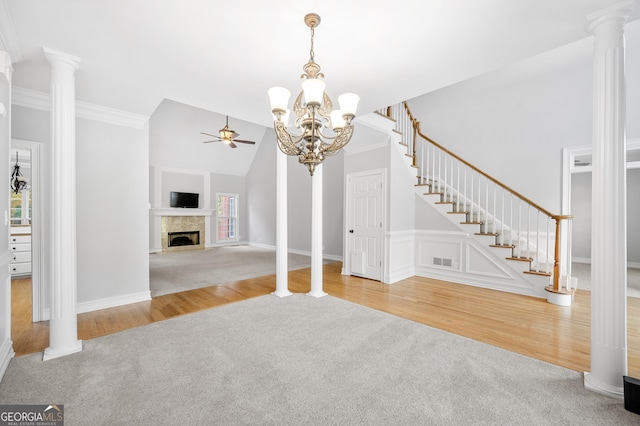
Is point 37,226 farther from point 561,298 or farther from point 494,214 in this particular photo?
point 561,298

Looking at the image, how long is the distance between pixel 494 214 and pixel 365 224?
7.31ft

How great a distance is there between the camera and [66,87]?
256 centimetres

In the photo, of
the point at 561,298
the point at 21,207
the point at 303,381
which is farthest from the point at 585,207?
the point at 21,207

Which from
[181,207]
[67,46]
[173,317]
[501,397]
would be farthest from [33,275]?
[181,207]

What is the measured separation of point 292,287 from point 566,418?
3.74 meters

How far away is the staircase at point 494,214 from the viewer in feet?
13.9

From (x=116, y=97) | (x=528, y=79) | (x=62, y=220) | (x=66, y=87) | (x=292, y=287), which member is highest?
(x=528, y=79)

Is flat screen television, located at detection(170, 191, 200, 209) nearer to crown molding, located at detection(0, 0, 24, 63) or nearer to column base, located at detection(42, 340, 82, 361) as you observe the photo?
crown molding, located at detection(0, 0, 24, 63)

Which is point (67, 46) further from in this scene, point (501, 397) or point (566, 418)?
point (566, 418)

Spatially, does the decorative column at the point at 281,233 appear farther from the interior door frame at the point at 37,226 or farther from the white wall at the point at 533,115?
the white wall at the point at 533,115

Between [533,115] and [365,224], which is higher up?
[533,115]

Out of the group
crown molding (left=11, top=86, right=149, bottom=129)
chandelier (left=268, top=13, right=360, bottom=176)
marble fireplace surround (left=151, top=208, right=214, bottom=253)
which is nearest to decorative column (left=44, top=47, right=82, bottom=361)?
crown molding (left=11, top=86, right=149, bottom=129)

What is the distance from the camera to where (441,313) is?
3.59 metres

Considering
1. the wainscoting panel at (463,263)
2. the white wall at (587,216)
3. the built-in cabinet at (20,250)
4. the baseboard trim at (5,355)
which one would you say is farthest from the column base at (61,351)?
the white wall at (587,216)
